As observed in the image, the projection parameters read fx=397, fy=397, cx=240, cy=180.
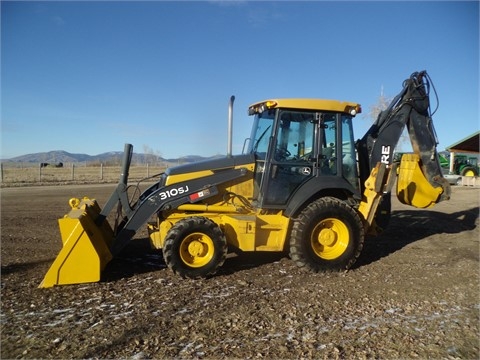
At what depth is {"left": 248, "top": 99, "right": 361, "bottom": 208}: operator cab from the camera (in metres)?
6.02

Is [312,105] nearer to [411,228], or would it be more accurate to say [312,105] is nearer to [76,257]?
Result: [76,257]

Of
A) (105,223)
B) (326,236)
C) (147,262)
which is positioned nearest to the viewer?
(326,236)

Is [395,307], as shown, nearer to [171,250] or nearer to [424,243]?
[171,250]

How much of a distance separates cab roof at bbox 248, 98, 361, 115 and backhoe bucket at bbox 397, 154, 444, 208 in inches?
62.2

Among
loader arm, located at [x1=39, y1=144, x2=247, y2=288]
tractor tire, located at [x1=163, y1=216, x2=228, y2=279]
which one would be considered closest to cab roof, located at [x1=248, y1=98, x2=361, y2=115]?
loader arm, located at [x1=39, y1=144, x2=247, y2=288]

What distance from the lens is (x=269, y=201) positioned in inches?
237

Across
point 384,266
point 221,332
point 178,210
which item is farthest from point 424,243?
point 221,332

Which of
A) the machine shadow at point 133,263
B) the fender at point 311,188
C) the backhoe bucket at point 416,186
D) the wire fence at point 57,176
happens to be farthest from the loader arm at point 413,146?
the wire fence at point 57,176

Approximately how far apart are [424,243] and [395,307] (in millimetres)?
3852

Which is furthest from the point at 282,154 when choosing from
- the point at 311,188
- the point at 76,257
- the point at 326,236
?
the point at 76,257

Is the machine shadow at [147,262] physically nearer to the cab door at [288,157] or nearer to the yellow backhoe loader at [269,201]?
the yellow backhoe loader at [269,201]

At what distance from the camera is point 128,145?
613cm

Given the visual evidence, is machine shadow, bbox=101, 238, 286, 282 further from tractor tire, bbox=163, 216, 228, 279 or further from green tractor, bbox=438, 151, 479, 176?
green tractor, bbox=438, 151, 479, 176

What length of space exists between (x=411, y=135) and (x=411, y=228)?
3147mm
